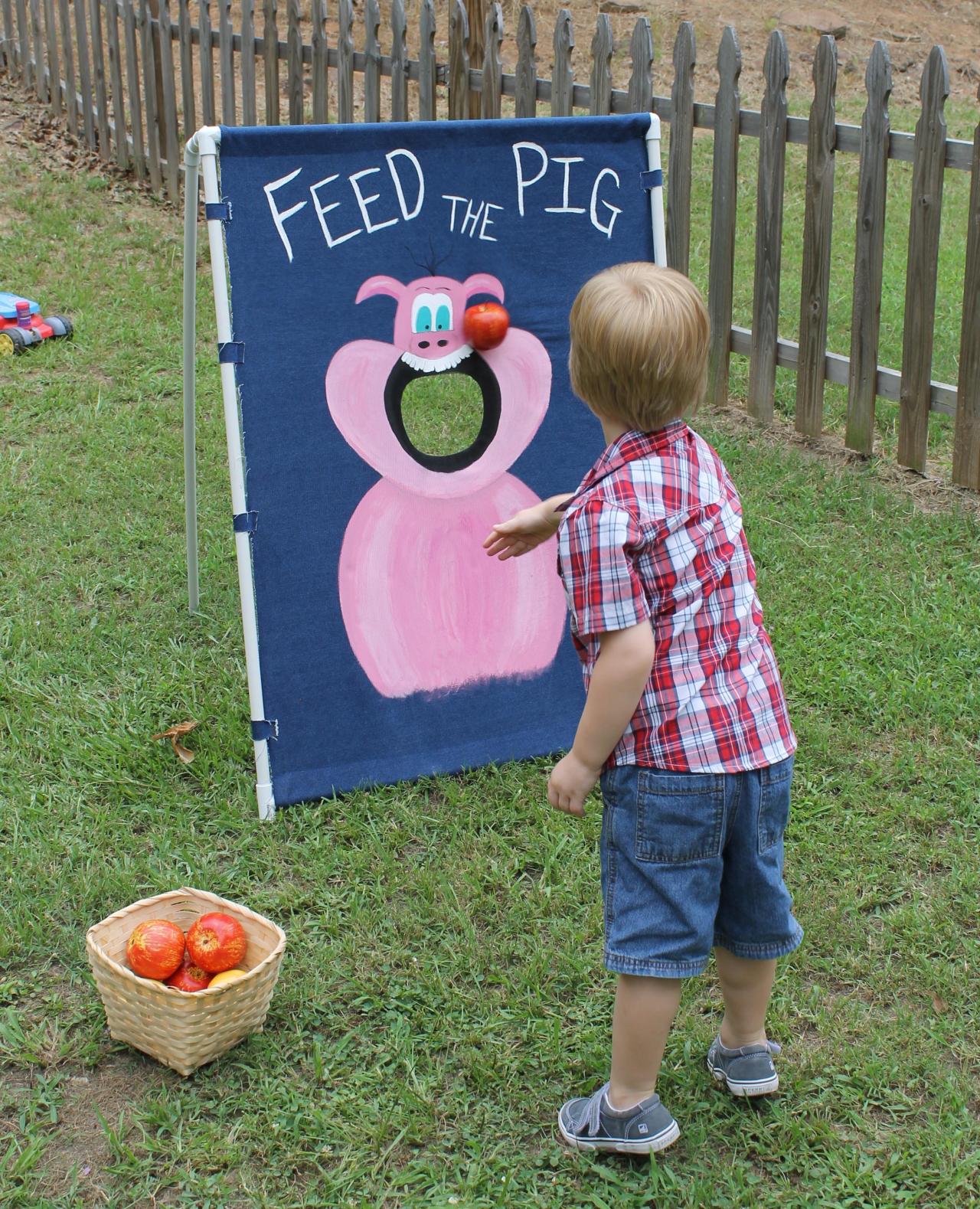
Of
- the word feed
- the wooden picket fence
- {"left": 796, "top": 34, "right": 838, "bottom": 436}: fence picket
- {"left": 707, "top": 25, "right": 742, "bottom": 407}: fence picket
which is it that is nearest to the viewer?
the word feed

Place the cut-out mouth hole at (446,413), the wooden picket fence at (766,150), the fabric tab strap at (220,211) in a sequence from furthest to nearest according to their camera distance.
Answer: the wooden picket fence at (766,150), the cut-out mouth hole at (446,413), the fabric tab strap at (220,211)

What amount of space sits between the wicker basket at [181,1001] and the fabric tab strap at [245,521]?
3.08 ft

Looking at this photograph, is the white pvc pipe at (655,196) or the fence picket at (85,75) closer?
the white pvc pipe at (655,196)

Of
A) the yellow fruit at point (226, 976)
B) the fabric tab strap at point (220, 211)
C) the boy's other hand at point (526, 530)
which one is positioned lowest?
the yellow fruit at point (226, 976)

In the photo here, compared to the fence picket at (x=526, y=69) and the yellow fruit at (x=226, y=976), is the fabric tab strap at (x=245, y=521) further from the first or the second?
the fence picket at (x=526, y=69)

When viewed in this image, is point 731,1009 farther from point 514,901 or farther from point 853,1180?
point 514,901

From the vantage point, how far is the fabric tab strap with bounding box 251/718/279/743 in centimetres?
328

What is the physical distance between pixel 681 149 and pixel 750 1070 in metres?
4.54

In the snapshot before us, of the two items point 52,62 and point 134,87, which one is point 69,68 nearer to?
point 52,62

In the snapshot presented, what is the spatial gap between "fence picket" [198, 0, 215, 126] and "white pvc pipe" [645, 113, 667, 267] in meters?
5.44

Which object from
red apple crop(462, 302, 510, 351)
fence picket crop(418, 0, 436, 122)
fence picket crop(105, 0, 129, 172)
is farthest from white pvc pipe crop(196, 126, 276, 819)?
fence picket crop(105, 0, 129, 172)

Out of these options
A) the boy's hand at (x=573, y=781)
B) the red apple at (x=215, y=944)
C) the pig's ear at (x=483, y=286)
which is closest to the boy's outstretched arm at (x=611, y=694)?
the boy's hand at (x=573, y=781)

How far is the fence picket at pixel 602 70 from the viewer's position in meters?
5.92

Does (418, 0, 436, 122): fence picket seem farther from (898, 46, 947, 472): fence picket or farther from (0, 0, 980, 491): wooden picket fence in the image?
(898, 46, 947, 472): fence picket
